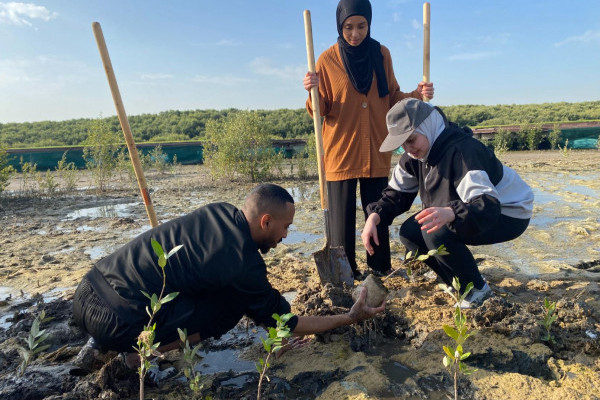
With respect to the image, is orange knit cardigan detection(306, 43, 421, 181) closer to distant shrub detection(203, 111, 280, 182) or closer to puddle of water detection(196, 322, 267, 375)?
puddle of water detection(196, 322, 267, 375)

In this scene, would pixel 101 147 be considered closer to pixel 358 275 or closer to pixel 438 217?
pixel 358 275

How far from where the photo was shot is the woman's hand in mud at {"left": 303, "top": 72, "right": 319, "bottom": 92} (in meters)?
3.59

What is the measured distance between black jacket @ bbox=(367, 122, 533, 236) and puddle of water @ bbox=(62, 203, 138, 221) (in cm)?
599

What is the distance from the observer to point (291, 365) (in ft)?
8.13

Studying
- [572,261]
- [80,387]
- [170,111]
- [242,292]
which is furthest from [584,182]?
[170,111]

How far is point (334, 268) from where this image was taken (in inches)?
133

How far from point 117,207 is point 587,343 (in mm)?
7993

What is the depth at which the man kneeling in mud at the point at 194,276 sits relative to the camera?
2.10 metres

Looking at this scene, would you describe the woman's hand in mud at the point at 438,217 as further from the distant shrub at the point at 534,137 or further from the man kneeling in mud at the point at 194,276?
the distant shrub at the point at 534,137

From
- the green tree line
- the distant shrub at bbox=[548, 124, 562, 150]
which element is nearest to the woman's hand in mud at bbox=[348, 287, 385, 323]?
the distant shrub at bbox=[548, 124, 562, 150]

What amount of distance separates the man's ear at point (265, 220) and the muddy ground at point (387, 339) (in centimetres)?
86

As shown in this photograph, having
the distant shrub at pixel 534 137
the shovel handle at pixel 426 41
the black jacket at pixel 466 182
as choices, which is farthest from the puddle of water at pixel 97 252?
the distant shrub at pixel 534 137

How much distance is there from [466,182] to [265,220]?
127 cm

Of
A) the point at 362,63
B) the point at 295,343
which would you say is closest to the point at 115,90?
the point at 362,63
